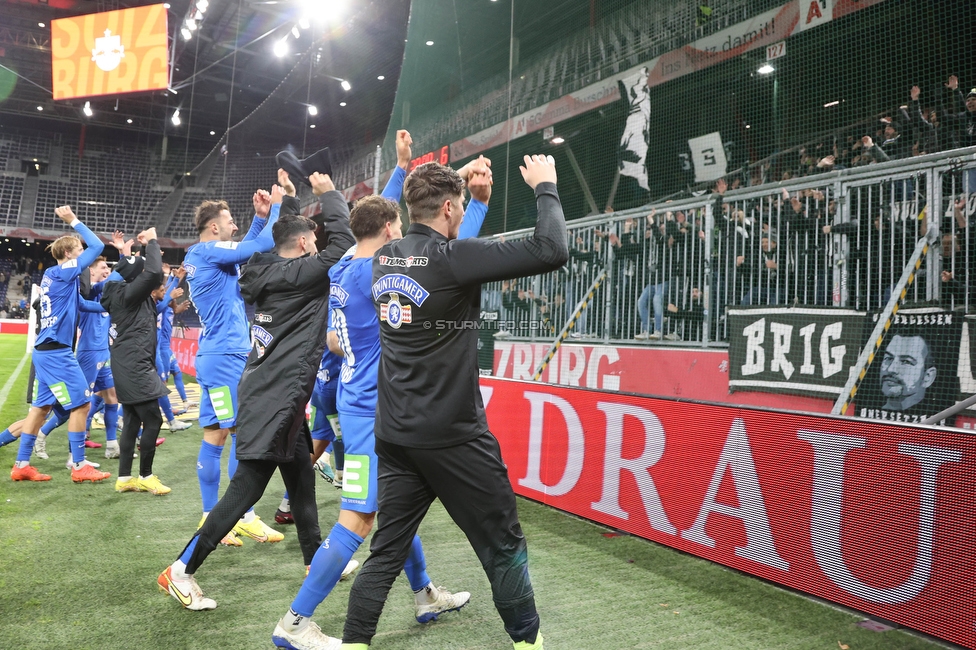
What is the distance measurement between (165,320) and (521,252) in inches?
298

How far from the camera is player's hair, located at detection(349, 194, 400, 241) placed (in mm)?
2604

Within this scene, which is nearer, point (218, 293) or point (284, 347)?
point (284, 347)

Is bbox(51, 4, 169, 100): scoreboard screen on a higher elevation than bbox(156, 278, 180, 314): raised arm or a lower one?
higher

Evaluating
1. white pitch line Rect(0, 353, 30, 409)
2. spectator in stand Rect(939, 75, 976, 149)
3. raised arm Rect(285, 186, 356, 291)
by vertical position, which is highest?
spectator in stand Rect(939, 75, 976, 149)

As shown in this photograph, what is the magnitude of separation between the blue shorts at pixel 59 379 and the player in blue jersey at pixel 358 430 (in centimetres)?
378

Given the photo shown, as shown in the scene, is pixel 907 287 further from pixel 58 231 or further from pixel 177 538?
pixel 58 231

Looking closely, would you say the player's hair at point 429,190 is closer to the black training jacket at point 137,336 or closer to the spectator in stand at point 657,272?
the black training jacket at point 137,336

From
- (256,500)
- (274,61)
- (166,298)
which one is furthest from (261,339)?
(274,61)

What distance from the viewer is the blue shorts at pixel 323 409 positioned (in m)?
4.43

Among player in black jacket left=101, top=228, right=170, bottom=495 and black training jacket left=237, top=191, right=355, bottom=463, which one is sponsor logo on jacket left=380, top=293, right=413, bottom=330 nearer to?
black training jacket left=237, top=191, right=355, bottom=463

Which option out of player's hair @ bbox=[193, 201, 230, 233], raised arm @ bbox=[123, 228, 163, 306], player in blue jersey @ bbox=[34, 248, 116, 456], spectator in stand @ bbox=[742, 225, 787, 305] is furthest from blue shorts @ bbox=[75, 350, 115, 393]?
spectator in stand @ bbox=[742, 225, 787, 305]

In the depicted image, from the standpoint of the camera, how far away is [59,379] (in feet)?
16.9

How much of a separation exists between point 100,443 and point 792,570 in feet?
24.2

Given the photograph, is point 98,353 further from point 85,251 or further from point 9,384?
point 9,384
